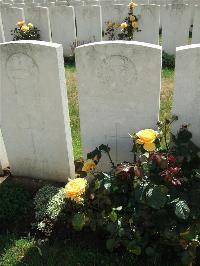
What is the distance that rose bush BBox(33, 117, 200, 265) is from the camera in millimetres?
3004

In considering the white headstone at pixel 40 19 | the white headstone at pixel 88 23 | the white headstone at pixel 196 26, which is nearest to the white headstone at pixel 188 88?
the white headstone at pixel 196 26

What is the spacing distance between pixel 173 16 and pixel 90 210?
6.22m

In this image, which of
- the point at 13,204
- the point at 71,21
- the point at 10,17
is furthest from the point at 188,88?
the point at 10,17

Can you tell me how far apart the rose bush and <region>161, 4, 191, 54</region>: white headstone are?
213 inches

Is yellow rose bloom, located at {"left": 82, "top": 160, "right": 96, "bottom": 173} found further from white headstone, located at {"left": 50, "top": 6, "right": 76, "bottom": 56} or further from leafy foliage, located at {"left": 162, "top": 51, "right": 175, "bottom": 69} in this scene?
white headstone, located at {"left": 50, "top": 6, "right": 76, "bottom": 56}

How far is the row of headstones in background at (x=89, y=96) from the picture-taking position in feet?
10.9

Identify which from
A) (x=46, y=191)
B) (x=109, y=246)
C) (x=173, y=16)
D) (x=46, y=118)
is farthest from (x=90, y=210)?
(x=173, y=16)

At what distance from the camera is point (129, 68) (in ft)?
11.1

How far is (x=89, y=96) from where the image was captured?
366 cm

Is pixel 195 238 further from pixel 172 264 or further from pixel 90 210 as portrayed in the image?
pixel 90 210

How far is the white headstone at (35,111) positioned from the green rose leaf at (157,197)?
4.34ft

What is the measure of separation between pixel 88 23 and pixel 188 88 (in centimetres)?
589

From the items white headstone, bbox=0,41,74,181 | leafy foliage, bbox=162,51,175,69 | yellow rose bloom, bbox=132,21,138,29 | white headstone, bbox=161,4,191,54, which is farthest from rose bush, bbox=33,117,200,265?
white headstone, bbox=161,4,191,54

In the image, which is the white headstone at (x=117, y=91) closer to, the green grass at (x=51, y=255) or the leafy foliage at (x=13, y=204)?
the leafy foliage at (x=13, y=204)
